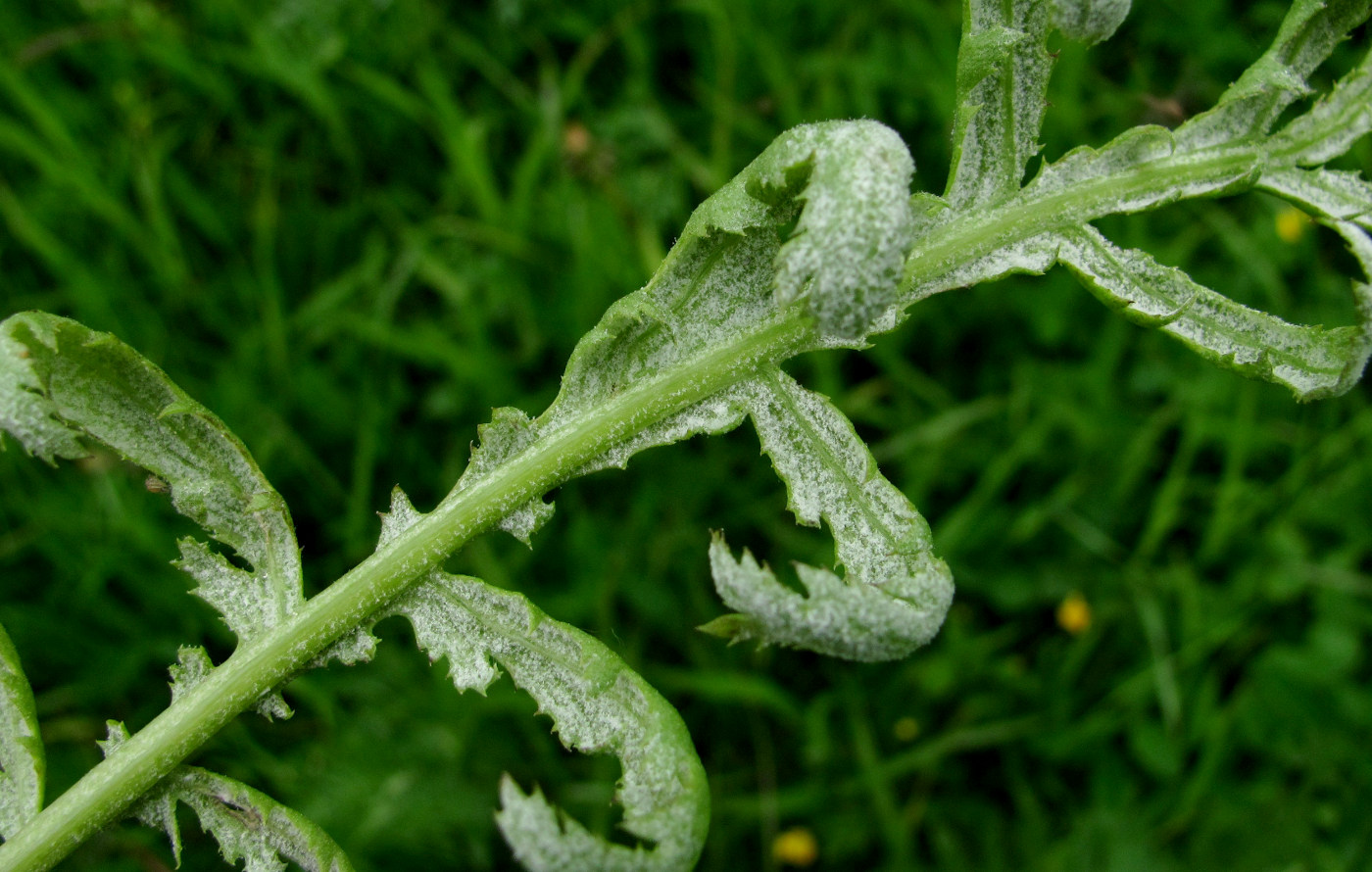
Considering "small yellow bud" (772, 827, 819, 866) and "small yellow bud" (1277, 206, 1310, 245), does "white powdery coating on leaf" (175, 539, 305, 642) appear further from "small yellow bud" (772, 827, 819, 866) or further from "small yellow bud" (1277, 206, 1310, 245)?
"small yellow bud" (1277, 206, 1310, 245)

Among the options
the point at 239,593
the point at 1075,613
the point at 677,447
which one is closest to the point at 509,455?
the point at 239,593

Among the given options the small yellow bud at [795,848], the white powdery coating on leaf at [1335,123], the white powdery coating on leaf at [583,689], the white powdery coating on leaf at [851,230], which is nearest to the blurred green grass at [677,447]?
the small yellow bud at [795,848]

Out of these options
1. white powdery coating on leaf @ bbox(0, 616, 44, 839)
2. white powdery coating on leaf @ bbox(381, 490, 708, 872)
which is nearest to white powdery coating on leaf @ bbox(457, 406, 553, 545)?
white powdery coating on leaf @ bbox(381, 490, 708, 872)

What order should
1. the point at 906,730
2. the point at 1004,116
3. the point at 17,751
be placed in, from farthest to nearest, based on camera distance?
the point at 906,730, the point at 1004,116, the point at 17,751

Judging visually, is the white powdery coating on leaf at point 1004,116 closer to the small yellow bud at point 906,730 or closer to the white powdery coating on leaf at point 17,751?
the white powdery coating on leaf at point 17,751

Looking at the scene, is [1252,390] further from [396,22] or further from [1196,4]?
[396,22]

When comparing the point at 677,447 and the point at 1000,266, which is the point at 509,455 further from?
the point at 677,447

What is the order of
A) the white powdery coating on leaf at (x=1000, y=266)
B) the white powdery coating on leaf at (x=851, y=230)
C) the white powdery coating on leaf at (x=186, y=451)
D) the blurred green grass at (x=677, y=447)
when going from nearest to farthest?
the white powdery coating on leaf at (x=851, y=230) → the white powdery coating on leaf at (x=186, y=451) → the white powdery coating on leaf at (x=1000, y=266) → the blurred green grass at (x=677, y=447)
